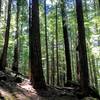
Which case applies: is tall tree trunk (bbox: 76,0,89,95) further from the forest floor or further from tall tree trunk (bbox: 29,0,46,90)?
tall tree trunk (bbox: 29,0,46,90)

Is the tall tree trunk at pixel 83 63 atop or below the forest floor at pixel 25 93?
atop

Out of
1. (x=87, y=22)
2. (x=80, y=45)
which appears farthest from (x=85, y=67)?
(x=87, y=22)

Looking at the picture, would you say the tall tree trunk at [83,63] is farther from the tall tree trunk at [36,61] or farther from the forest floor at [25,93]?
the tall tree trunk at [36,61]

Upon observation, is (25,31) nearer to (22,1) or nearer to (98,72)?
(22,1)

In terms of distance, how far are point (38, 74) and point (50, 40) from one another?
760 inches

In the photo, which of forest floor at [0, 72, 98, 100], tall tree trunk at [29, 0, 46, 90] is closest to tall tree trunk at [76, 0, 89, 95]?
forest floor at [0, 72, 98, 100]

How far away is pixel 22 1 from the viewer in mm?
19359

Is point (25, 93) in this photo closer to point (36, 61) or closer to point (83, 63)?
point (36, 61)

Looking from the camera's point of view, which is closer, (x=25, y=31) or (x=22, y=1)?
(x=22, y=1)

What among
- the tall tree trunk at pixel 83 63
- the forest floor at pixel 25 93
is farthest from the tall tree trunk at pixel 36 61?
the tall tree trunk at pixel 83 63

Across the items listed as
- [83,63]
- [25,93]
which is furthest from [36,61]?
[83,63]

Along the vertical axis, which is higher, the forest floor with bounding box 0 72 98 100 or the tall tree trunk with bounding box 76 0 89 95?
the tall tree trunk with bounding box 76 0 89 95

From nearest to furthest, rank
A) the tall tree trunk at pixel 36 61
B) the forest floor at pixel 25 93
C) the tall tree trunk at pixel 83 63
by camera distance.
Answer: the forest floor at pixel 25 93 → the tall tree trunk at pixel 36 61 → the tall tree trunk at pixel 83 63

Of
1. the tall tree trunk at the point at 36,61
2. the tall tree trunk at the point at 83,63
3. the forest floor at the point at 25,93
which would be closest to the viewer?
the forest floor at the point at 25,93
